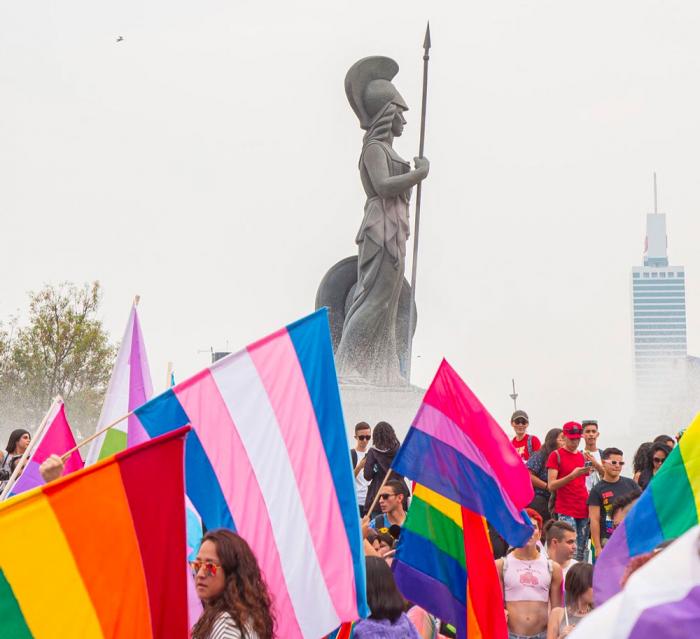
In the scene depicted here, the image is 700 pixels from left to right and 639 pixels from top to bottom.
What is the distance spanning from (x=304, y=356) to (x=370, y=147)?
15109 mm

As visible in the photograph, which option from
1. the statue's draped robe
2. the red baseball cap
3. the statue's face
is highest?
the statue's face

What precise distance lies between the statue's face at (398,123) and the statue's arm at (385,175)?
475mm

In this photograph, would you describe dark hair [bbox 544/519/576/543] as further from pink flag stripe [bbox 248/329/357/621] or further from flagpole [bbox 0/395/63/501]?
flagpole [bbox 0/395/63/501]

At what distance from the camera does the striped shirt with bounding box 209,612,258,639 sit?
15.8 feet

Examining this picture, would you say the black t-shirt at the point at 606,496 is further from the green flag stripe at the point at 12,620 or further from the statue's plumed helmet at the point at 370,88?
the statue's plumed helmet at the point at 370,88

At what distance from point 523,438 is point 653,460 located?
2.37 metres

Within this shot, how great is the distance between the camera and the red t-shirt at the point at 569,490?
1123 cm

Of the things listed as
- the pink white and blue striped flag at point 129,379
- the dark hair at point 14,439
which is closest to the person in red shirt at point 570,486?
the pink white and blue striped flag at point 129,379

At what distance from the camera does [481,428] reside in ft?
26.3

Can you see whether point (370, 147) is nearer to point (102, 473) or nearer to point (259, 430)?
point (259, 430)

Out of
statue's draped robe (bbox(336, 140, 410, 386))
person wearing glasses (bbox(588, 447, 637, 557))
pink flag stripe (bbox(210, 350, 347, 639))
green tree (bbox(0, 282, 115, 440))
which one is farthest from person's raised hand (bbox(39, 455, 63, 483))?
green tree (bbox(0, 282, 115, 440))

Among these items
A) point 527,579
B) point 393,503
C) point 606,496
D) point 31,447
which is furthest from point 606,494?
point 31,447

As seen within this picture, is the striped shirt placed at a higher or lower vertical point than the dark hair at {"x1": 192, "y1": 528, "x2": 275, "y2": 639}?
lower

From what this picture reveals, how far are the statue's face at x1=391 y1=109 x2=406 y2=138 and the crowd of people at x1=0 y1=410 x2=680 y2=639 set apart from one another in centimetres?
945
